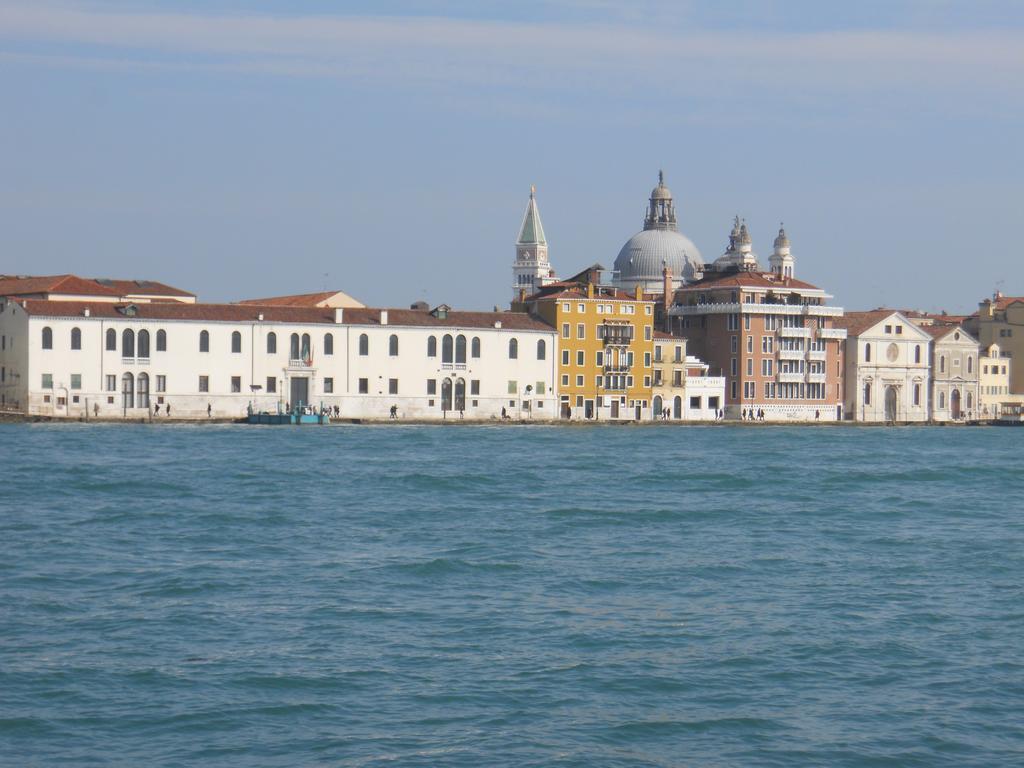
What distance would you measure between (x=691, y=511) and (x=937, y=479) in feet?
36.6

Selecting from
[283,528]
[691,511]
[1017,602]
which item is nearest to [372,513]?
[283,528]

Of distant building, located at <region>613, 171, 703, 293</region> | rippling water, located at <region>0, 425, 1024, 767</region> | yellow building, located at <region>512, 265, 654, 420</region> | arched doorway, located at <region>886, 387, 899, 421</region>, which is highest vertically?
distant building, located at <region>613, 171, 703, 293</region>

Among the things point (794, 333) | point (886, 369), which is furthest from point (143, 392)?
point (886, 369)

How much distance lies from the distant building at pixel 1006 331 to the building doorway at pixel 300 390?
120 ft

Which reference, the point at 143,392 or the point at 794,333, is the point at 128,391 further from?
the point at 794,333


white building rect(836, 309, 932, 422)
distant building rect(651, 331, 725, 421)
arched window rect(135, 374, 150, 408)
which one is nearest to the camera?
arched window rect(135, 374, 150, 408)

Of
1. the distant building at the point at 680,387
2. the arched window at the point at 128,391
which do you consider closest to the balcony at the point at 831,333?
the distant building at the point at 680,387

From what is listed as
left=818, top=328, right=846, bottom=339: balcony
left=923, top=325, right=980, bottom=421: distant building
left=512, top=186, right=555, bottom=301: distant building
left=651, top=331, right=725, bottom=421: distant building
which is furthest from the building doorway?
left=512, top=186, right=555, bottom=301: distant building

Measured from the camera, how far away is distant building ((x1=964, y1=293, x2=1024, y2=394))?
7712 centimetres

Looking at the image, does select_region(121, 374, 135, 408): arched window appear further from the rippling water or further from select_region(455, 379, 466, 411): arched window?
the rippling water

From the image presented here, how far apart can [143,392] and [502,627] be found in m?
41.7

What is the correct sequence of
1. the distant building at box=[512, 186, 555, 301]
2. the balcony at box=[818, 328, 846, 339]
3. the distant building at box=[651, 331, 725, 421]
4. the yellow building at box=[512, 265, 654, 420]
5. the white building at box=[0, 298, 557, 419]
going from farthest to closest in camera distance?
1. the distant building at box=[512, 186, 555, 301]
2. the balcony at box=[818, 328, 846, 339]
3. the distant building at box=[651, 331, 725, 421]
4. the yellow building at box=[512, 265, 654, 420]
5. the white building at box=[0, 298, 557, 419]

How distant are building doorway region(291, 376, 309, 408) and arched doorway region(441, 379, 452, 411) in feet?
17.2

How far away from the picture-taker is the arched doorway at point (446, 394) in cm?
5903
